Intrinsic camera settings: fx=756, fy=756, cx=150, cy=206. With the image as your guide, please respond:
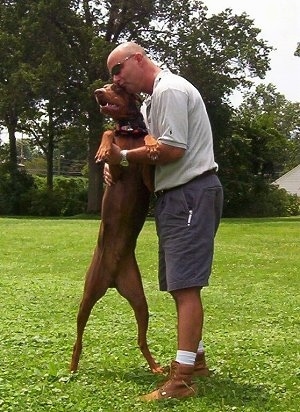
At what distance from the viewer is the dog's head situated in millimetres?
4539

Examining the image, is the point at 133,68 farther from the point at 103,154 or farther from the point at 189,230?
the point at 189,230

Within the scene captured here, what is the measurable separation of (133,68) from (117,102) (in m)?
0.26

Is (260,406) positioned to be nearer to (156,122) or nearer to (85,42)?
(156,122)

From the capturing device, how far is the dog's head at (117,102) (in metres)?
4.54

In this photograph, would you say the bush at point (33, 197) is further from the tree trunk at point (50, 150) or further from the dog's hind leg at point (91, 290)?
the dog's hind leg at point (91, 290)

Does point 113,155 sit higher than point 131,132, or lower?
lower

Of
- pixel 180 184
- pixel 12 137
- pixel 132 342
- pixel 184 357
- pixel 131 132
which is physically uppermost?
pixel 12 137

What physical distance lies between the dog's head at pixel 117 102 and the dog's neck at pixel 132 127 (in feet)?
0.10

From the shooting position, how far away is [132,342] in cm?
594

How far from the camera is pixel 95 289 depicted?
188 inches

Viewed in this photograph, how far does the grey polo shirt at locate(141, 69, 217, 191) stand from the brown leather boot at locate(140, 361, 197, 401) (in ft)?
3.44

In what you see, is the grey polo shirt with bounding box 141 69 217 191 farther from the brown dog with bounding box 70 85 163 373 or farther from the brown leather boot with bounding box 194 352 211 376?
the brown leather boot with bounding box 194 352 211 376

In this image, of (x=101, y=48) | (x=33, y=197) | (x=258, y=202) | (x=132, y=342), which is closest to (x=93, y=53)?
(x=101, y=48)

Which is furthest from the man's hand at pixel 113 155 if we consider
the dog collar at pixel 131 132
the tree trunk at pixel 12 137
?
the tree trunk at pixel 12 137
